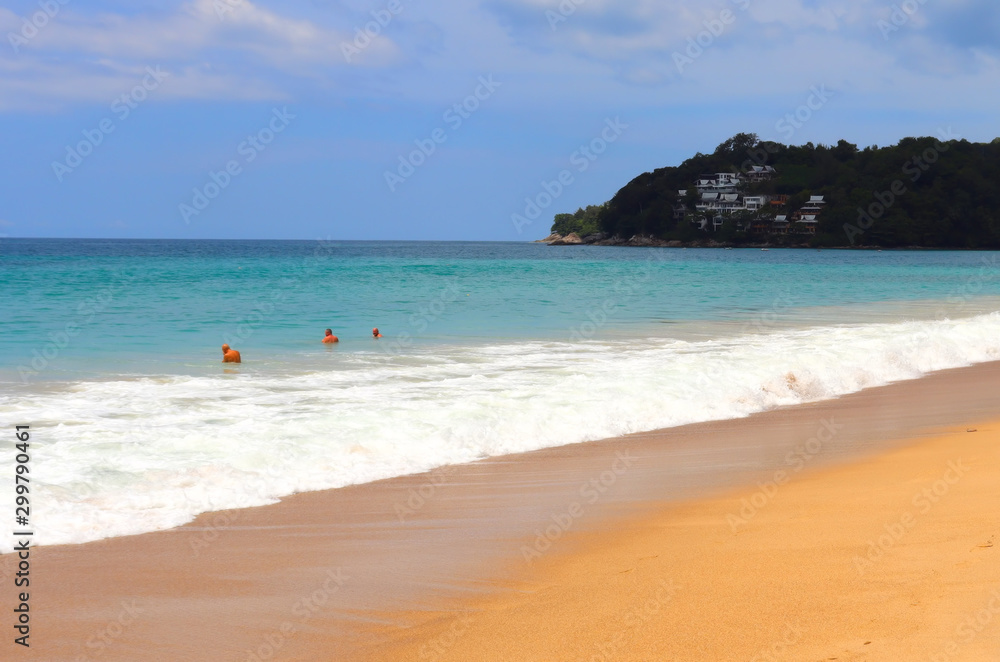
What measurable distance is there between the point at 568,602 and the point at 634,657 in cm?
66

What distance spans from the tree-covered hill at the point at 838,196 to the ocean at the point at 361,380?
97996 mm

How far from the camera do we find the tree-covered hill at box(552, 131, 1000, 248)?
11162cm

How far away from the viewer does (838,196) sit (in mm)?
118062

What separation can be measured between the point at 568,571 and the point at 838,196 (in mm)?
125817

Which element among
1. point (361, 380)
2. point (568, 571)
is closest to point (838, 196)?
point (361, 380)

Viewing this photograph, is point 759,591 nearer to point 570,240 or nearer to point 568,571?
point 568,571

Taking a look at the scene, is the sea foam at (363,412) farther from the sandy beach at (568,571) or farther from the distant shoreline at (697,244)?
the distant shoreline at (697,244)

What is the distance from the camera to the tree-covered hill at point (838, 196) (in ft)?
366

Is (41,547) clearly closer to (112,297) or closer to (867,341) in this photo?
(867,341)

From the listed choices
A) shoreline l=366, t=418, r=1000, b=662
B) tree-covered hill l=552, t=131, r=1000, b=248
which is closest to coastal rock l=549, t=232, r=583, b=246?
tree-covered hill l=552, t=131, r=1000, b=248

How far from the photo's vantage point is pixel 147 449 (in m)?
6.48

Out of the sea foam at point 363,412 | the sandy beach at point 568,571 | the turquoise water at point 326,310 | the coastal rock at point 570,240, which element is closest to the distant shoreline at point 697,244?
the coastal rock at point 570,240

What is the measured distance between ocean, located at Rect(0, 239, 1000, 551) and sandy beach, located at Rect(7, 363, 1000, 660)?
64 centimetres

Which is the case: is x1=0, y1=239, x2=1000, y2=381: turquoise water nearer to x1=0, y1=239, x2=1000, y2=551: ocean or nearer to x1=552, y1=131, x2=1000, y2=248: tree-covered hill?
x1=0, y1=239, x2=1000, y2=551: ocean
